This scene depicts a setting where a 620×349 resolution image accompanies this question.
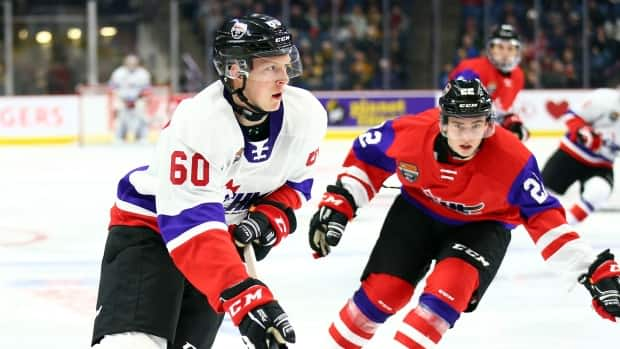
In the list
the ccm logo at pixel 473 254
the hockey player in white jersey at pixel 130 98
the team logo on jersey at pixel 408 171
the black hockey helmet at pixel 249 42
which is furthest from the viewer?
the hockey player in white jersey at pixel 130 98

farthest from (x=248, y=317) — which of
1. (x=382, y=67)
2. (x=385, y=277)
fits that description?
(x=382, y=67)

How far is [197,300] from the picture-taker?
279 cm

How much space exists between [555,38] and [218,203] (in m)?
12.8

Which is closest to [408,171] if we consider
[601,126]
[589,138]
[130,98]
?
[589,138]

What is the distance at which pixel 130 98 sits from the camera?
43.6 feet

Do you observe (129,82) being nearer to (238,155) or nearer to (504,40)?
(504,40)

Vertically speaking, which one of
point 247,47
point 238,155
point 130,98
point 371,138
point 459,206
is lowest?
point 130,98

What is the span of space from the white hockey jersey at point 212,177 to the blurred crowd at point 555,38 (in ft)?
37.4

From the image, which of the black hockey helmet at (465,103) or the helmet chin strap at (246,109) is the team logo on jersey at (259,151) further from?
the black hockey helmet at (465,103)

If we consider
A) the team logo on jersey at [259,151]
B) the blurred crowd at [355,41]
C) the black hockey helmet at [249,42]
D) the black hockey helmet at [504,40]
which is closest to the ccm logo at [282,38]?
the black hockey helmet at [249,42]

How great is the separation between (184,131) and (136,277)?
406 mm

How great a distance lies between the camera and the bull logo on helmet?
2.54 metres

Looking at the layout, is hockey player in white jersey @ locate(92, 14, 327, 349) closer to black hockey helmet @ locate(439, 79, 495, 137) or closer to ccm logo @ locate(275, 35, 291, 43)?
ccm logo @ locate(275, 35, 291, 43)

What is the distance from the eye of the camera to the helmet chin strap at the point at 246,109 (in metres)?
2.54
